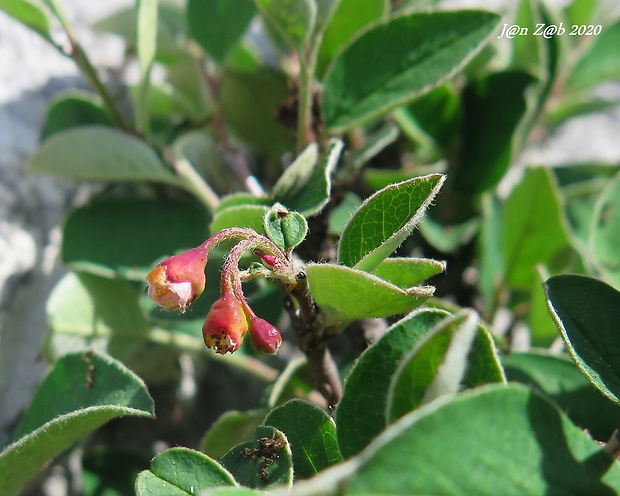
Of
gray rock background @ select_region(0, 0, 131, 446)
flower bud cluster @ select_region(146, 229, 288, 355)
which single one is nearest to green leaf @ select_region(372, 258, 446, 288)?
flower bud cluster @ select_region(146, 229, 288, 355)

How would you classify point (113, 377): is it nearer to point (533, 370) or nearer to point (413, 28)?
point (533, 370)

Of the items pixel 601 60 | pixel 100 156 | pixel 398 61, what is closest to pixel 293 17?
pixel 398 61

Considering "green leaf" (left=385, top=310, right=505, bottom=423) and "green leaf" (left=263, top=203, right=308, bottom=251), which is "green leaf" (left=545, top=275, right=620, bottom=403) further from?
"green leaf" (left=263, top=203, right=308, bottom=251)

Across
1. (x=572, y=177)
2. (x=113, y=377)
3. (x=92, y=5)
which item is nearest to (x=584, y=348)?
(x=113, y=377)

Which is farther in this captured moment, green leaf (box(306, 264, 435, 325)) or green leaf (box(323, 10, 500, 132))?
green leaf (box(323, 10, 500, 132))

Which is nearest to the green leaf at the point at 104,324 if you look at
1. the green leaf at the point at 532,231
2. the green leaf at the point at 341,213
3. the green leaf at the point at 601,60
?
the green leaf at the point at 341,213

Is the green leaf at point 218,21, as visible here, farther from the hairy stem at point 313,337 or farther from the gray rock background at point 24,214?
the hairy stem at point 313,337
